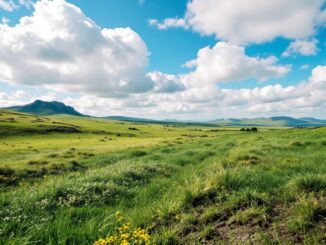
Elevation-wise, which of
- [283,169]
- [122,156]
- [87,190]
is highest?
[283,169]

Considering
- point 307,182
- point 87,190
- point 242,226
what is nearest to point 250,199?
point 242,226

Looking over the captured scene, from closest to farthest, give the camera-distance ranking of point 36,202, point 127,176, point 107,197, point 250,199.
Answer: point 250,199, point 36,202, point 107,197, point 127,176

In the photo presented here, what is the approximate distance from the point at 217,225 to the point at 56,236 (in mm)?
3668

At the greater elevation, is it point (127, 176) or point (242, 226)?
point (242, 226)

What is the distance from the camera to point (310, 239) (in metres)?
4.49

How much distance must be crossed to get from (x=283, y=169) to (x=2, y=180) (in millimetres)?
15901

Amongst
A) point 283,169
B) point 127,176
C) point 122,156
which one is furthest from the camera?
point 122,156

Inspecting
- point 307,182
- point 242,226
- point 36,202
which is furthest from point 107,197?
point 307,182

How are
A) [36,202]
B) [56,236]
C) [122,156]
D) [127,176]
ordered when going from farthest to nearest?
[122,156], [127,176], [36,202], [56,236]

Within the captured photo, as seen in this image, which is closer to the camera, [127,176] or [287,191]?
[287,191]

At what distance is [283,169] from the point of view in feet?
35.8

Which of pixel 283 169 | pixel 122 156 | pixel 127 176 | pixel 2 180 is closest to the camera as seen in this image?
pixel 283 169

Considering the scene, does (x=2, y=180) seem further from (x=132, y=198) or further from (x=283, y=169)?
(x=283, y=169)

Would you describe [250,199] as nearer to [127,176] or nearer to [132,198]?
[132,198]
